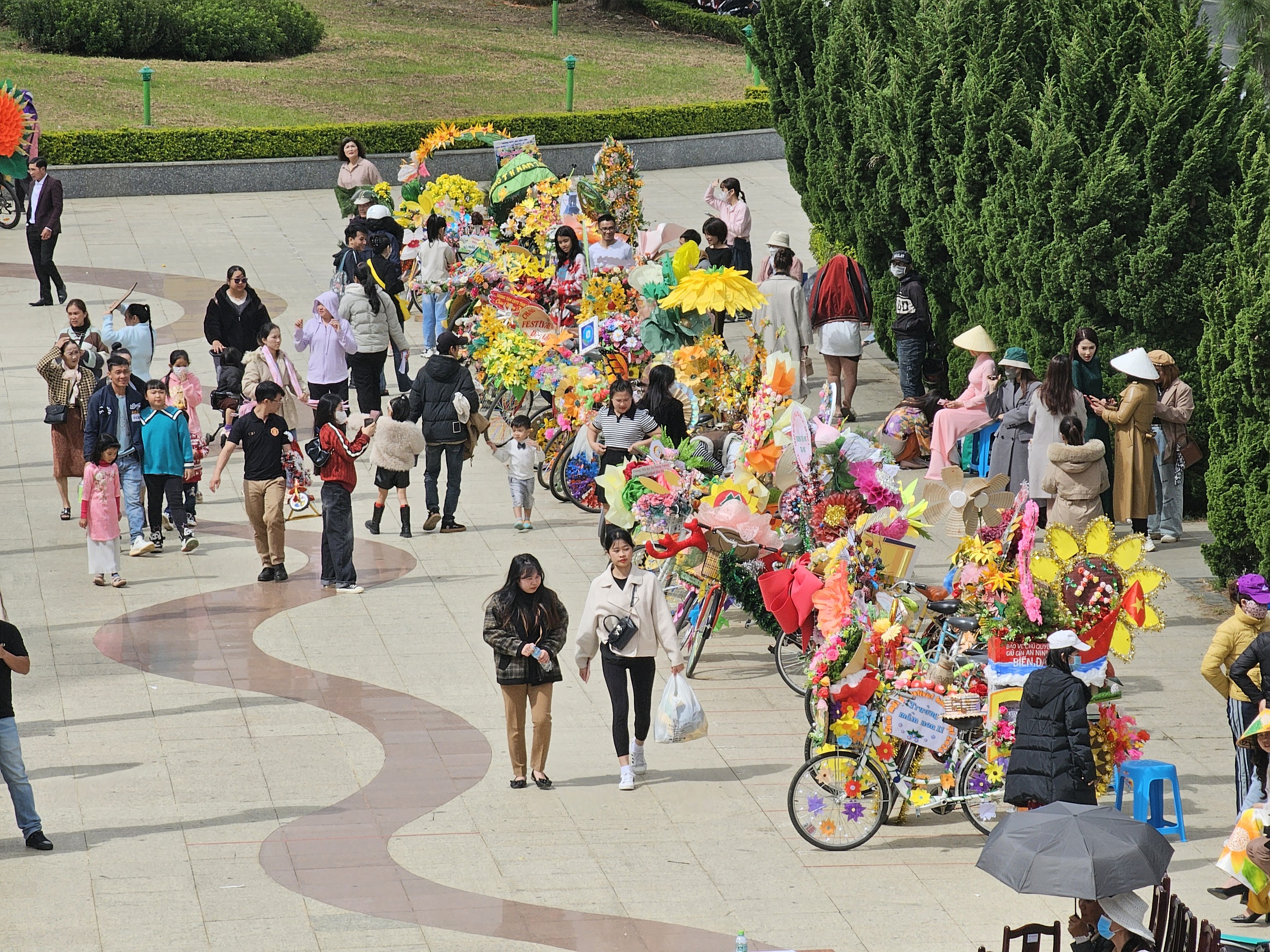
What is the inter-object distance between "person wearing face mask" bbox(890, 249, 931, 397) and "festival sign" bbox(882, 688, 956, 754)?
347 inches

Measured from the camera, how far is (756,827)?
34.4 feet

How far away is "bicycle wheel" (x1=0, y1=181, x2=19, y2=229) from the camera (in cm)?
2595

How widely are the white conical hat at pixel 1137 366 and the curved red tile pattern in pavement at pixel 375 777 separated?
6108 millimetres

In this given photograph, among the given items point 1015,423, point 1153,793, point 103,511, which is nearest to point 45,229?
point 103,511

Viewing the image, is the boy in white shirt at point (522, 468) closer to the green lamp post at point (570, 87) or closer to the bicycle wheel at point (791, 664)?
the bicycle wheel at point (791, 664)

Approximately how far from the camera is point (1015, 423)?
1537 cm

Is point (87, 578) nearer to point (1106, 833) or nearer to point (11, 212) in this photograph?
point (1106, 833)

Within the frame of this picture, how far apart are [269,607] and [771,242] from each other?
7.26 m

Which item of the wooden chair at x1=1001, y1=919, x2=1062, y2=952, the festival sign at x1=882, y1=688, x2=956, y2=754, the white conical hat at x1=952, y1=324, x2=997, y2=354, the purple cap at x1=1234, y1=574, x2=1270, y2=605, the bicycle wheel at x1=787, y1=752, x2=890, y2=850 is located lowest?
the bicycle wheel at x1=787, y1=752, x2=890, y2=850

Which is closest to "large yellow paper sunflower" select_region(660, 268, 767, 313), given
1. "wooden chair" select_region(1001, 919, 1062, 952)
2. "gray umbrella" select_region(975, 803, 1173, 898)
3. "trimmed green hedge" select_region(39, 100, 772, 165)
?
"gray umbrella" select_region(975, 803, 1173, 898)

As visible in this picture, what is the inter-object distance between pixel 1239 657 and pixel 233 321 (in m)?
10.7

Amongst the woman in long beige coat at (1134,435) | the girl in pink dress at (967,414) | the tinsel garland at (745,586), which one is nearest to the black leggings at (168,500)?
the tinsel garland at (745,586)

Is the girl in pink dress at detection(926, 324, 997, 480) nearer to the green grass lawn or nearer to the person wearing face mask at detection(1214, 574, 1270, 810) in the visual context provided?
the person wearing face mask at detection(1214, 574, 1270, 810)

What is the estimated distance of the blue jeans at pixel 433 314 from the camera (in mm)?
20062
